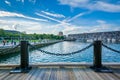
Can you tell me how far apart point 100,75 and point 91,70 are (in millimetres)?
744

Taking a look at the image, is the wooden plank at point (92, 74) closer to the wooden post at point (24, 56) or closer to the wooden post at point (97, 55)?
the wooden post at point (97, 55)

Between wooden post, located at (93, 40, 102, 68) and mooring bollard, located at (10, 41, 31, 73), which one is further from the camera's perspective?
wooden post, located at (93, 40, 102, 68)

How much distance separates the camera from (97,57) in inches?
292

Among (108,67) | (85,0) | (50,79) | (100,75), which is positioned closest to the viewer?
(50,79)

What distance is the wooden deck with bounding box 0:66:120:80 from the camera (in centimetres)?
587

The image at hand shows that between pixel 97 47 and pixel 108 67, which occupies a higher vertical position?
pixel 97 47

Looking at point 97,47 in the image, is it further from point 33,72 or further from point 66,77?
point 33,72

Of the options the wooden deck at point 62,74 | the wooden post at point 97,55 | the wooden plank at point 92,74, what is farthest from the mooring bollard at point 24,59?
the wooden post at point 97,55

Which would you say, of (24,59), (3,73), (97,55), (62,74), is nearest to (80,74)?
(62,74)

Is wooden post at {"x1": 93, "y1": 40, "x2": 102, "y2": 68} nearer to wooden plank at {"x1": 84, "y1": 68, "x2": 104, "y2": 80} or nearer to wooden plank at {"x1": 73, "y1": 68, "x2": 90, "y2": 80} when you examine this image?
wooden plank at {"x1": 84, "y1": 68, "x2": 104, "y2": 80}

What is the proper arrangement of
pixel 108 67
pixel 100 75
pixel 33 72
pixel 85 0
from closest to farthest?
pixel 100 75 < pixel 33 72 < pixel 108 67 < pixel 85 0

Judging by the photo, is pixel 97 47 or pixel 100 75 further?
pixel 97 47

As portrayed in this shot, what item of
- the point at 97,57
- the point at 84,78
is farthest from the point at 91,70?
the point at 84,78

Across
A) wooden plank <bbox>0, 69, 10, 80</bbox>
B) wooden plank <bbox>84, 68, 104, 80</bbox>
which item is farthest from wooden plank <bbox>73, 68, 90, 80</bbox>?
wooden plank <bbox>0, 69, 10, 80</bbox>
